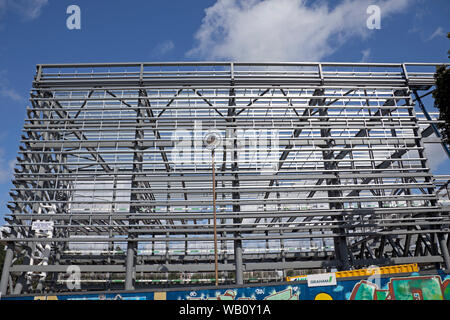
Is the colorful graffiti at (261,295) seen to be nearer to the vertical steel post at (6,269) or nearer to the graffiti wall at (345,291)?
the graffiti wall at (345,291)

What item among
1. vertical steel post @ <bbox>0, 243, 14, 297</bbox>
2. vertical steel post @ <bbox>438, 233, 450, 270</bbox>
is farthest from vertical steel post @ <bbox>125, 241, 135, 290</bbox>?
vertical steel post @ <bbox>438, 233, 450, 270</bbox>

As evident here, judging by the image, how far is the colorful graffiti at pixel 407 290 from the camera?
13.9 meters

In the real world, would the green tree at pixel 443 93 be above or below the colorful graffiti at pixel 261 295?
above

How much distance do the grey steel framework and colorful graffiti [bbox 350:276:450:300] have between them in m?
7.98

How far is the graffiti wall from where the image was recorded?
45.6 feet

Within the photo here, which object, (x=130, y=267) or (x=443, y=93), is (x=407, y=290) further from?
(x=130, y=267)

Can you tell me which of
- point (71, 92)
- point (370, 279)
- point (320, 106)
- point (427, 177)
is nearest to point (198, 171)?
point (320, 106)

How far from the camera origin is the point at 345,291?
45.8 ft

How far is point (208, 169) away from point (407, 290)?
566 inches

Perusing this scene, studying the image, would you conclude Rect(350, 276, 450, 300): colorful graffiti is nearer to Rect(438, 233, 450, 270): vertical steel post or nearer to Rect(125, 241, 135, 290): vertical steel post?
Rect(438, 233, 450, 270): vertical steel post

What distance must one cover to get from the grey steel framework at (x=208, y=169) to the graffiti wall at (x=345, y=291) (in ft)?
24.1

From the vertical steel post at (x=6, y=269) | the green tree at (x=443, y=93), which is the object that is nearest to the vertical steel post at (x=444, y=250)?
the green tree at (x=443, y=93)

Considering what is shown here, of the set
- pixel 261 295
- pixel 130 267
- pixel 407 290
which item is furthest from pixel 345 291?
pixel 130 267
